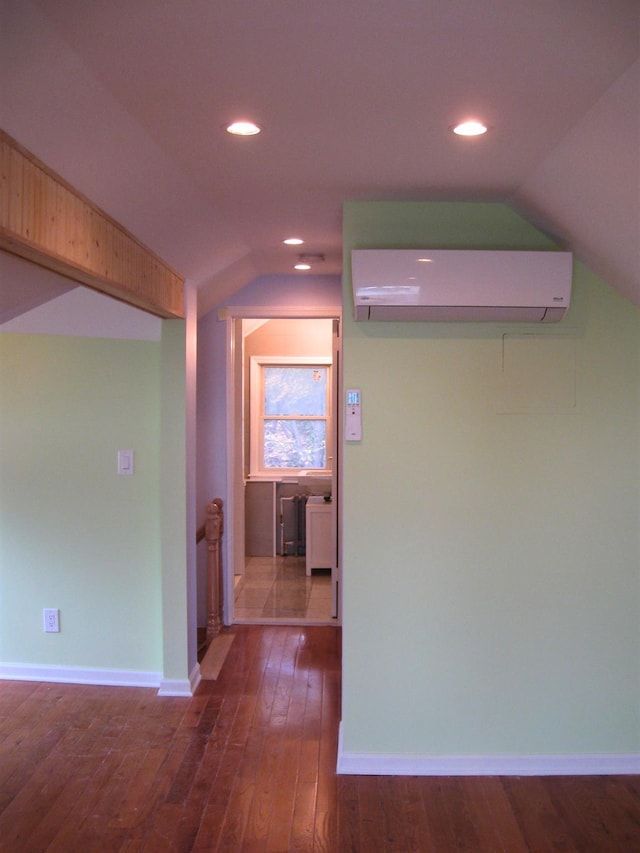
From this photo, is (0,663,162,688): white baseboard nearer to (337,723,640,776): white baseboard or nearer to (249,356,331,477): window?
(337,723,640,776): white baseboard

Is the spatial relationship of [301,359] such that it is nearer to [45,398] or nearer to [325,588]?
[325,588]

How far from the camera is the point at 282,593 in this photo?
5.70m

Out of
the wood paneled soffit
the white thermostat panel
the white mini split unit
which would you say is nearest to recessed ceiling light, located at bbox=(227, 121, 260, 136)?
the wood paneled soffit

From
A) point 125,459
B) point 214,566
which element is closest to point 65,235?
point 125,459

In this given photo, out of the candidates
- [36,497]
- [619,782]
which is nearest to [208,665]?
[36,497]

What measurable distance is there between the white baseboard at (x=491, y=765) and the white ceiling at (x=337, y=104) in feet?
6.24

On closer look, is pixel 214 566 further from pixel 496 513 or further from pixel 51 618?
pixel 496 513

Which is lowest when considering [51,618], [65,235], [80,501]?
[51,618]

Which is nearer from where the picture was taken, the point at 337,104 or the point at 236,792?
the point at 337,104

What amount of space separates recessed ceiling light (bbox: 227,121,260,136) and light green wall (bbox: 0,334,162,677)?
1.78m

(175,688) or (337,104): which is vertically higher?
(337,104)

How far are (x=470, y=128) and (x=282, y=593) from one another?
425 centimetres

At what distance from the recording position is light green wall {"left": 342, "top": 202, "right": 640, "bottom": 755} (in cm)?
299

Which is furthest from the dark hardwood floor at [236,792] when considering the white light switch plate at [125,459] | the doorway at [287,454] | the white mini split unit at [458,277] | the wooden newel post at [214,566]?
the doorway at [287,454]
